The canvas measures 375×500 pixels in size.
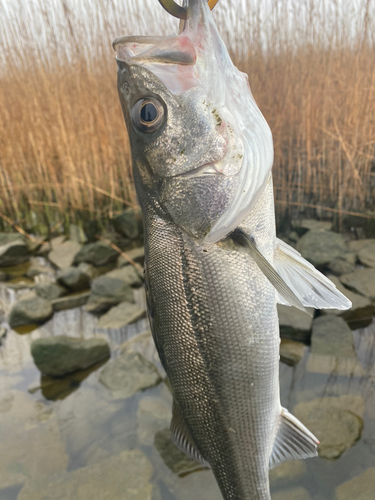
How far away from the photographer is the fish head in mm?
985

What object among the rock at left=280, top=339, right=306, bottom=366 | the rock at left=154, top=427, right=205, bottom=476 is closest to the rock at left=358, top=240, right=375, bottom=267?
the rock at left=280, top=339, right=306, bottom=366

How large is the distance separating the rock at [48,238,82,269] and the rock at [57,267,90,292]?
1.81 ft

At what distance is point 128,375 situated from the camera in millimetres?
2697

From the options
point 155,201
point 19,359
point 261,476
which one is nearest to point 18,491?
point 19,359

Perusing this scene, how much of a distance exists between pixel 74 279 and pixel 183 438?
3.15m

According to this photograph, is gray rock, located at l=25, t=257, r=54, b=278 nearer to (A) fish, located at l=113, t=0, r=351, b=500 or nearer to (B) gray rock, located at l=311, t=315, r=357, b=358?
(B) gray rock, located at l=311, t=315, r=357, b=358

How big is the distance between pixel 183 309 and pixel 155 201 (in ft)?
1.08

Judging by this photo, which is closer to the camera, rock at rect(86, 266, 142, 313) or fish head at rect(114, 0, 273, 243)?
fish head at rect(114, 0, 273, 243)

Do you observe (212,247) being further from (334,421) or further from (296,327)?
(296,327)

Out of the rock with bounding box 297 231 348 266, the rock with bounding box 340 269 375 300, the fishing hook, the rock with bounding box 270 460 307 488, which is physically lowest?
the rock with bounding box 270 460 307 488

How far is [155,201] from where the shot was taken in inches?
42.3

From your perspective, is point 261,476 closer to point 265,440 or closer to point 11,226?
point 265,440

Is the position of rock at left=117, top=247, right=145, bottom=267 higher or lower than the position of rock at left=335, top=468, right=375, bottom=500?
lower

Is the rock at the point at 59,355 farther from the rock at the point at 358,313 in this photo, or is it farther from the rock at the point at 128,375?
the rock at the point at 358,313
